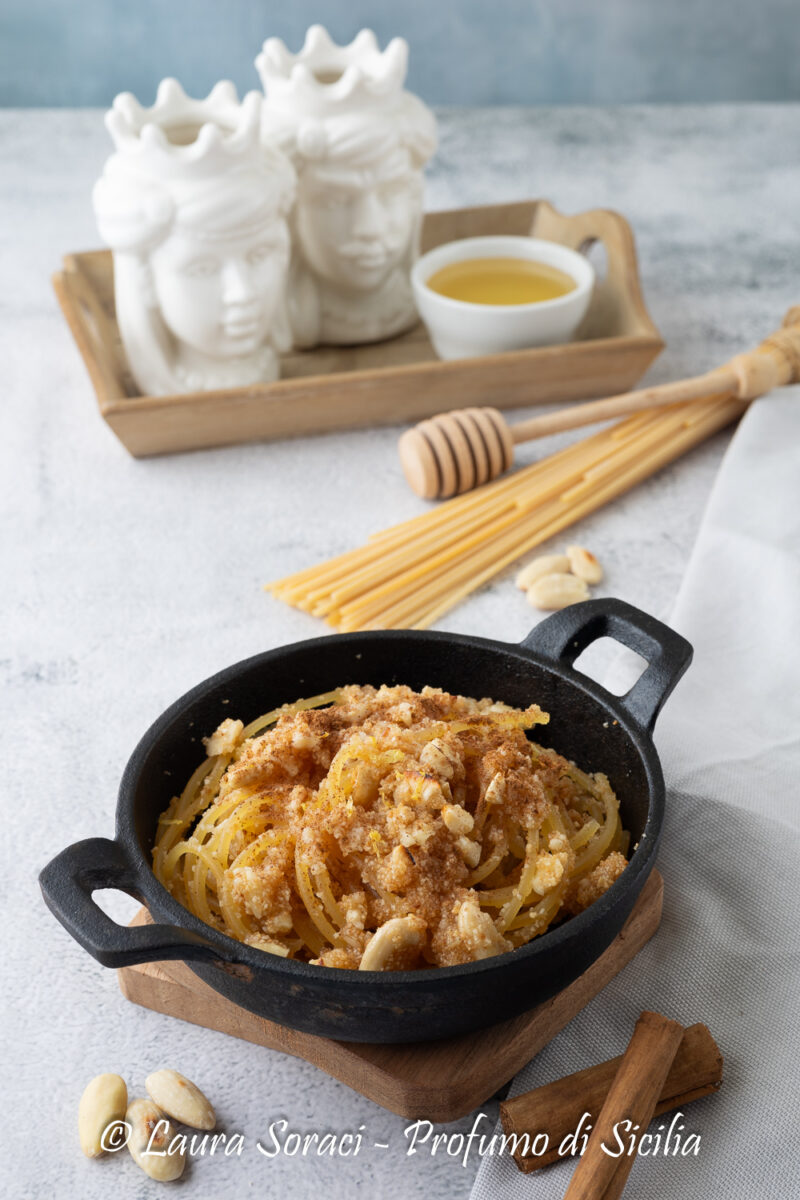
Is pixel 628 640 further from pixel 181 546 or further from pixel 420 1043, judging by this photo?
pixel 181 546

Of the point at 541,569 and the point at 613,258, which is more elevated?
the point at 613,258

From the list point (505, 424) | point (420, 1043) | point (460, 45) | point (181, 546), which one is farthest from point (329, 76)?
point (460, 45)

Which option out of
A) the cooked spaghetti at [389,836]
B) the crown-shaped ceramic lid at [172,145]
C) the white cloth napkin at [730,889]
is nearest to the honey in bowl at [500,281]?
the crown-shaped ceramic lid at [172,145]

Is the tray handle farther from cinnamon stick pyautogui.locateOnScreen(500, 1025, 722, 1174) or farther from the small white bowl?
cinnamon stick pyautogui.locateOnScreen(500, 1025, 722, 1174)

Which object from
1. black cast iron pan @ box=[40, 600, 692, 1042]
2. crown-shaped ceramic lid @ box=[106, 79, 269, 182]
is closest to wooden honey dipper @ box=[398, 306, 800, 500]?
crown-shaped ceramic lid @ box=[106, 79, 269, 182]

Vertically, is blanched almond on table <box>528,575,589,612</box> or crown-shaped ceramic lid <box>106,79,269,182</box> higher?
crown-shaped ceramic lid <box>106,79,269,182</box>

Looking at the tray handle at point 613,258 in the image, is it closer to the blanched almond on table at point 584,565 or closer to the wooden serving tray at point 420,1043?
the blanched almond on table at point 584,565

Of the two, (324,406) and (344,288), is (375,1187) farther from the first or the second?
(344,288)
